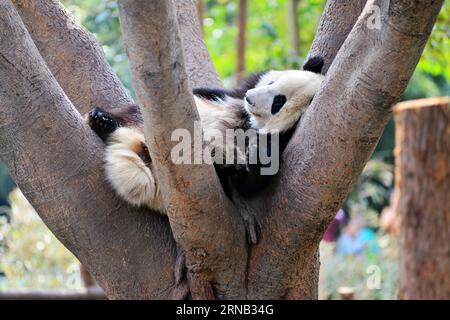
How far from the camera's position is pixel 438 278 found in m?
4.97

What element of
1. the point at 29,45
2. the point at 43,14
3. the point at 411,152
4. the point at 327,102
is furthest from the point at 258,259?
the point at 411,152

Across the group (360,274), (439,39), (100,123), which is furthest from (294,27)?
(100,123)

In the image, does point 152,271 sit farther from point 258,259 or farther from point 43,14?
point 43,14

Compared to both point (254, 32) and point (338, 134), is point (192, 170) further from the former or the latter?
point (254, 32)

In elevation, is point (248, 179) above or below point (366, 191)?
below

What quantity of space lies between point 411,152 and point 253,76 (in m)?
2.26

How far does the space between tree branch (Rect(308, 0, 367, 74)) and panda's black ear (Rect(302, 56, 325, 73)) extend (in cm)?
2

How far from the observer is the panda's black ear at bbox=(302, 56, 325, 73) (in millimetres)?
2818

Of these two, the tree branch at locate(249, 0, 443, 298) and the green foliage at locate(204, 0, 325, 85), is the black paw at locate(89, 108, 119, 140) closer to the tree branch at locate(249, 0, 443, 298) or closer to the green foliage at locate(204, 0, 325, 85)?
the tree branch at locate(249, 0, 443, 298)

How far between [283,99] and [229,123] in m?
0.27

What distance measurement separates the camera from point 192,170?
213 cm
